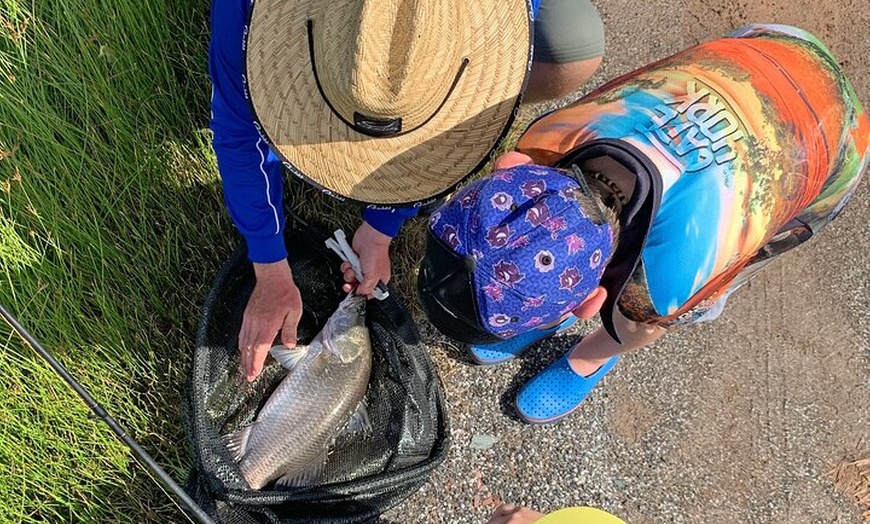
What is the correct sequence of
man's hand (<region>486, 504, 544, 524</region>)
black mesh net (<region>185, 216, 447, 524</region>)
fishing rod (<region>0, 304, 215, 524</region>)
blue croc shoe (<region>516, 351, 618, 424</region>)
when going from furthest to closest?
1. blue croc shoe (<region>516, 351, 618, 424</region>)
2. black mesh net (<region>185, 216, 447, 524</region>)
3. man's hand (<region>486, 504, 544, 524</region>)
4. fishing rod (<region>0, 304, 215, 524</region>)

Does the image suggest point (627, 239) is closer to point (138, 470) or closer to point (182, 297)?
point (182, 297)

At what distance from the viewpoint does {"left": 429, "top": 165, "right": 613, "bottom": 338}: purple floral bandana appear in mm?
1436

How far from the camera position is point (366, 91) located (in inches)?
57.2

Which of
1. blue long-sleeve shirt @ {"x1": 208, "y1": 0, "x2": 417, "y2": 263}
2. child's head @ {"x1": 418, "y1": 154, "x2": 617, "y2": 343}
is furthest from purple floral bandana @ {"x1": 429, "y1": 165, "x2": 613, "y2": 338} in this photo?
blue long-sleeve shirt @ {"x1": 208, "y1": 0, "x2": 417, "y2": 263}

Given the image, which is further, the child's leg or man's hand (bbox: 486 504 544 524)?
the child's leg

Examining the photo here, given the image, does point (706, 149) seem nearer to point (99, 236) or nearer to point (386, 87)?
point (386, 87)


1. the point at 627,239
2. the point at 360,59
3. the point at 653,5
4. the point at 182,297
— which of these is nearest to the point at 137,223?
the point at 182,297

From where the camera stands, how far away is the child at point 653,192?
1.47 meters

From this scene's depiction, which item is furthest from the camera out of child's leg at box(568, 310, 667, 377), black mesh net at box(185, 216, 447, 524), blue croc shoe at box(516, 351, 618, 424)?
blue croc shoe at box(516, 351, 618, 424)

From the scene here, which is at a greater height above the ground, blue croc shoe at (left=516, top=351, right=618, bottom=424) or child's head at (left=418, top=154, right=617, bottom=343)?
child's head at (left=418, top=154, right=617, bottom=343)

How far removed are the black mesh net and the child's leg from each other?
65cm

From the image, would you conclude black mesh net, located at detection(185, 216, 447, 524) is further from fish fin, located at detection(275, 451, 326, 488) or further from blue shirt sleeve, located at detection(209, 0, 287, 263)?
blue shirt sleeve, located at detection(209, 0, 287, 263)

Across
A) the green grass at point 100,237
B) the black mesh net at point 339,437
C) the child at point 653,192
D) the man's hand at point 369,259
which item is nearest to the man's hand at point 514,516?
the black mesh net at point 339,437

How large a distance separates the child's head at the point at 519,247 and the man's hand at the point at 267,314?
893 mm
